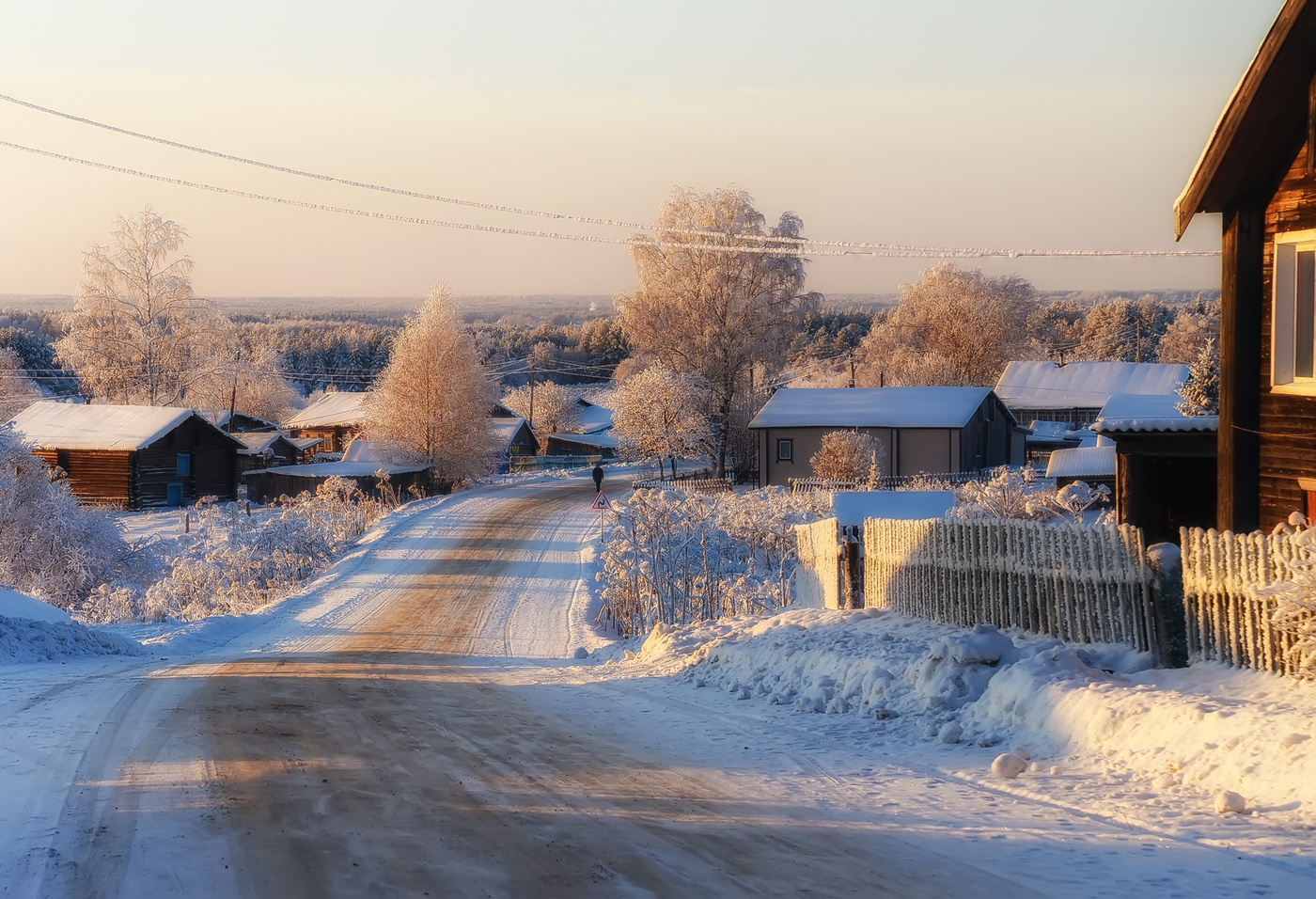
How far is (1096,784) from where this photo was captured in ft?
25.3

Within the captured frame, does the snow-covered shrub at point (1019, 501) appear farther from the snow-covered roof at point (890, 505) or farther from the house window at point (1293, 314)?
the house window at point (1293, 314)

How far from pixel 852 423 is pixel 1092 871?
1875 inches

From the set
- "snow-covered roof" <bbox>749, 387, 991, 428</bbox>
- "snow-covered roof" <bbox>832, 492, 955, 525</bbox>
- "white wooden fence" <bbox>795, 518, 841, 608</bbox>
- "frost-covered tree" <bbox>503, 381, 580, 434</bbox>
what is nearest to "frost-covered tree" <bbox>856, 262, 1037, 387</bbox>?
"frost-covered tree" <bbox>503, 381, 580, 434</bbox>

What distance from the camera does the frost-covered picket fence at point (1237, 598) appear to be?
332 inches

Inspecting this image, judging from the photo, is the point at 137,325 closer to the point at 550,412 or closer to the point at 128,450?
the point at 128,450

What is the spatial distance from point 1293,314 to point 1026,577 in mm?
3717

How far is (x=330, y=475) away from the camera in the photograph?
56.3 meters

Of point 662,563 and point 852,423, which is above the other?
point 852,423

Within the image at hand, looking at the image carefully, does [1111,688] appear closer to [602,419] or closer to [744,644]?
[744,644]

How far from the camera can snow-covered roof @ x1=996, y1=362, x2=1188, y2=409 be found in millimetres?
75562

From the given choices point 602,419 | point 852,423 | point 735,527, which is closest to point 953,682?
point 735,527

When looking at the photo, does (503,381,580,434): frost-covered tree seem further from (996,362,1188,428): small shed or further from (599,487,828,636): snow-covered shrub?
(599,487,828,636): snow-covered shrub

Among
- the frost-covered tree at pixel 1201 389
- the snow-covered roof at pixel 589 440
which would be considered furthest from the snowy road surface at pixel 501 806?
the snow-covered roof at pixel 589 440

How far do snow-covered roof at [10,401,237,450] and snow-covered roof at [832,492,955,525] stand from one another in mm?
43982
